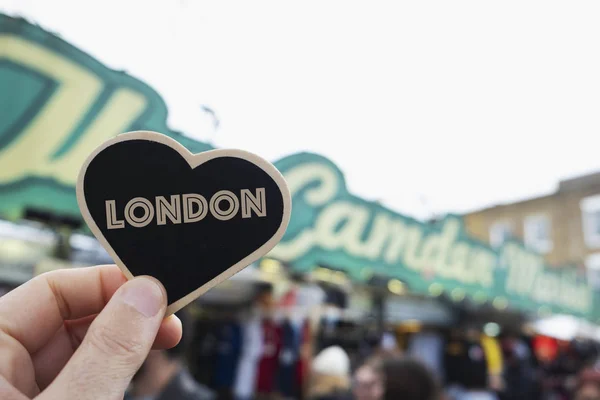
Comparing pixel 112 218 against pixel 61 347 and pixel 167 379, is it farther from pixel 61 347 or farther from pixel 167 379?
pixel 167 379

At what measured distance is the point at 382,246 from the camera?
14.4 ft

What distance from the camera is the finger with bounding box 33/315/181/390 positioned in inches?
35.6

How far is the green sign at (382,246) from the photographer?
12.1 feet

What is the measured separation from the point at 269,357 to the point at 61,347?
3791 mm

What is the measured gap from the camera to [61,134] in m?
2.41

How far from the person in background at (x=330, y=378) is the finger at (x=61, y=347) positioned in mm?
2180

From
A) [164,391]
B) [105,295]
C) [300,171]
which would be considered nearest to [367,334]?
[300,171]

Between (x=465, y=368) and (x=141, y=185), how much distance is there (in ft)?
19.0

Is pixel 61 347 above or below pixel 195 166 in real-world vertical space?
below

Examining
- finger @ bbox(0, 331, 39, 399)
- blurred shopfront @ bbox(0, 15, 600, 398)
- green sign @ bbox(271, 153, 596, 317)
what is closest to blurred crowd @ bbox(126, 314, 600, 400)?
blurred shopfront @ bbox(0, 15, 600, 398)

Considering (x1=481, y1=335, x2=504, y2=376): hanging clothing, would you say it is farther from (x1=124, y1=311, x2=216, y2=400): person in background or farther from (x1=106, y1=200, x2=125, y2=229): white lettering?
(x1=106, y1=200, x2=125, y2=229): white lettering

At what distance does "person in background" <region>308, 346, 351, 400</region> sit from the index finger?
7.33 feet

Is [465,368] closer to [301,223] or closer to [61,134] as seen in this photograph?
[301,223]

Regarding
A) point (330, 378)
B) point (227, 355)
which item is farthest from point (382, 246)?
point (227, 355)
